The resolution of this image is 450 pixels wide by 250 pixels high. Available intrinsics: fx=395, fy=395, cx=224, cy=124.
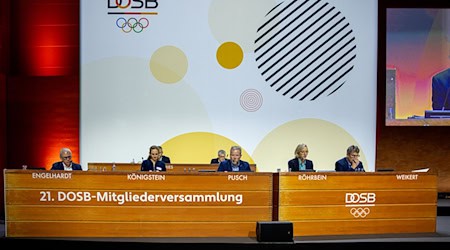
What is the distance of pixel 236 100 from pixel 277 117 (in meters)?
0.91

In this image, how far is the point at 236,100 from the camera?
8023mm

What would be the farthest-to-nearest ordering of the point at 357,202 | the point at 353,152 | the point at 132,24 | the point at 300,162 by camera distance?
the point at 132,24, the point at 300,162, the point at 353,152, the point at 357,202

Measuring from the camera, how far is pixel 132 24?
26.0ft

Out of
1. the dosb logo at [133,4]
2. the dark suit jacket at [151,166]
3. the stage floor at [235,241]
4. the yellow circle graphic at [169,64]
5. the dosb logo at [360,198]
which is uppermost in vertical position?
the dosb logo at [133,4]

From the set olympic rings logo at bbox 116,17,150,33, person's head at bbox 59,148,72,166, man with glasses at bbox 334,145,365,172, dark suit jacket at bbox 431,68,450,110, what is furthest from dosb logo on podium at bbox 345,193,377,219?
olympic rings logo at bbox 116,17,150,33

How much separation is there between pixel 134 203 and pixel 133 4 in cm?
501

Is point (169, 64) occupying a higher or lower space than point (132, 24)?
lower

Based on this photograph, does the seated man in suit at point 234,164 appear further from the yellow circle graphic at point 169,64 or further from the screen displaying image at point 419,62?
the screen displaying image at point 419,62

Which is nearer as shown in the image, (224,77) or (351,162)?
(351,162)

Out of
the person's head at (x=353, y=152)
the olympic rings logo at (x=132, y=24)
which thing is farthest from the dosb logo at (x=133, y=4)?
the person's head at (x=353, y=152)

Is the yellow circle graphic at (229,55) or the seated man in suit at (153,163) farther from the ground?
→ the yellow circle graphic at (229,55)

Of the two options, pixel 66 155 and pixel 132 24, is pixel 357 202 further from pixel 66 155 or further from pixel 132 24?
pixel 132 24

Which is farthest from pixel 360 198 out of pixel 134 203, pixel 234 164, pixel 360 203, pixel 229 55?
pixel 229 55

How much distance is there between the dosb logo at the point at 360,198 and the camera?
443 cm
